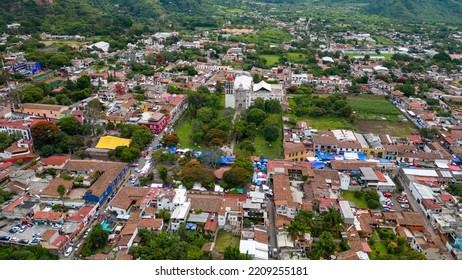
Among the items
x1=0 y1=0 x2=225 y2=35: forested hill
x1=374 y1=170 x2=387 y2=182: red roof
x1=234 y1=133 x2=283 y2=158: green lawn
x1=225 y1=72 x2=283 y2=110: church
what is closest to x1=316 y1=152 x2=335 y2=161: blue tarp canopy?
x1=234 y1=133 x2=283 y2=158: green lawn

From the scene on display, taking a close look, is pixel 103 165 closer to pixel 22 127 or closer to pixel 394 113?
pixel 22 127

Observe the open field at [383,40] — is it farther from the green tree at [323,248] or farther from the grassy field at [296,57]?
the green tree at [323,248]

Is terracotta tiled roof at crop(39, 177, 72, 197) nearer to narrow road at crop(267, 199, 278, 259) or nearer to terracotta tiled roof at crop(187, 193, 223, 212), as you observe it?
terracotta tiled roof at crop(187, 193, 223, 212)

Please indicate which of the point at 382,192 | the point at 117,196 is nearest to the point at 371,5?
the point at 382,192

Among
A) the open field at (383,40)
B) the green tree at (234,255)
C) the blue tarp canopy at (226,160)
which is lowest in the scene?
the open field at (383,40)

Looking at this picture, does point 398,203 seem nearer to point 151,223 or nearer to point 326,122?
point 326,122

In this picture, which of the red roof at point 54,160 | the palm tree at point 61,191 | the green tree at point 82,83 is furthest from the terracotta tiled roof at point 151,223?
the green tree at point 82,83

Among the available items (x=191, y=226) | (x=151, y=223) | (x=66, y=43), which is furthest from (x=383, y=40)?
(x=151, y=223)
